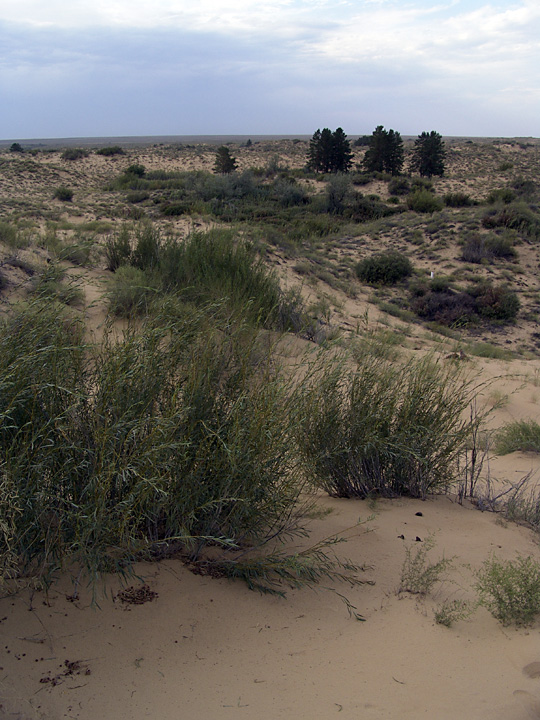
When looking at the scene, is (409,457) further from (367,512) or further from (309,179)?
(309,179)

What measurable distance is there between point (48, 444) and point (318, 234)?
23488mm

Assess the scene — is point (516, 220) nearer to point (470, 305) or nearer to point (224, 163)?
point (470, 305)

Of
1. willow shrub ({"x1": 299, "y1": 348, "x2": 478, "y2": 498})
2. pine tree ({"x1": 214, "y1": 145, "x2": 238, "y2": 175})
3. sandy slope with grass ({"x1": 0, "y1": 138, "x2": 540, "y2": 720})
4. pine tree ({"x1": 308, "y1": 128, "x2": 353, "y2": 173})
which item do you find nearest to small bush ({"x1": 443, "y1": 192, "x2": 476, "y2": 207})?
pine tree ({"x1": 308, "y1": 128, "x2": 353, "y2": 173})

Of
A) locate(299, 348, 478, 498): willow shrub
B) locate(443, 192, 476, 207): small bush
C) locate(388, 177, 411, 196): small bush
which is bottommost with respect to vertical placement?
locate(299, 348, 478, 498): willow shrub

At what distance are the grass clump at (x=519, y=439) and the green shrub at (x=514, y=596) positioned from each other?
4017mm

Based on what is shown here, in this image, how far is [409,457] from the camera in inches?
166

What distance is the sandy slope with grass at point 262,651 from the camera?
7.25 ft

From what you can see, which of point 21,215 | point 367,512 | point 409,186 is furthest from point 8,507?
point 409,186

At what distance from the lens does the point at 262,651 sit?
2553 millimetres

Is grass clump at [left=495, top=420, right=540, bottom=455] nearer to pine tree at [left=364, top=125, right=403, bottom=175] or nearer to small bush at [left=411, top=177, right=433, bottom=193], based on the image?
small bush at [left=411, top=177, right=433, bottom=193]

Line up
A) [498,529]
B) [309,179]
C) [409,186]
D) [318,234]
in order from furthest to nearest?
1. [309,179]
2. [409,186]
3. [318,234]
4. [498,529]

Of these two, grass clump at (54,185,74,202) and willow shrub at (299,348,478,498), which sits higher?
grass clump at (54,185,74,202)

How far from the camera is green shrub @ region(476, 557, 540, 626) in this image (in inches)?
110

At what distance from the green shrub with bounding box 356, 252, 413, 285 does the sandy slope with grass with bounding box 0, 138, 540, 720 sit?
1628 centimetres
